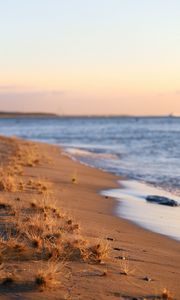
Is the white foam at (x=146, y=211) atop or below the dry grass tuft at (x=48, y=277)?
below

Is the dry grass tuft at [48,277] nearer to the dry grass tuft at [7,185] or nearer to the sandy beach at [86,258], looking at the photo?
the sandy beach at [86,258]

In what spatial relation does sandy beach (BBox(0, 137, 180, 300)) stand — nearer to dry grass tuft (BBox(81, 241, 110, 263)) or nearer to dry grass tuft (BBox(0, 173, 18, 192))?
dry grass tuft (BBox(81, 241, 110, 263))

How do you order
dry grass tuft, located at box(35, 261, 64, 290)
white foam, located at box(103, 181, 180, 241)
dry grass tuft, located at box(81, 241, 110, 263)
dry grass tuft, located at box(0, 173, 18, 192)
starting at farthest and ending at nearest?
1. dry grass tuft, located at box(0, 173, 18, 192)
2. white foam, located at box(103, 181, 180, 241)
3. dry grass tuft, located at box(81, 241, 110, 263)
4. dry grass tuft, located at box(35, 261, 64, 290)

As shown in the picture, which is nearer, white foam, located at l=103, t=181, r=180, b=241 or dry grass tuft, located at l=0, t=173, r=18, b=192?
white foam, located at l=103, t=181, r=180, b=241

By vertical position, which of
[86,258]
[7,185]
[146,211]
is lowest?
[146,211]

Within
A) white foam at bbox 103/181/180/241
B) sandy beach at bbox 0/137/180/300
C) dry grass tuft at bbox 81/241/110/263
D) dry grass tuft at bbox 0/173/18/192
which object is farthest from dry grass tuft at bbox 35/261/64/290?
dry grass tuft at bbox 0/173/18/192

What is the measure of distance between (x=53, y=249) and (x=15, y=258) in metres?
0.55

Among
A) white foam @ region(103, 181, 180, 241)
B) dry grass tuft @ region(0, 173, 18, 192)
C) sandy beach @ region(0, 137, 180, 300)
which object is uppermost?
dry grass tuft @ region(0, 173, 18, 192)

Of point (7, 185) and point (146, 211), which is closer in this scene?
point (146, 211)

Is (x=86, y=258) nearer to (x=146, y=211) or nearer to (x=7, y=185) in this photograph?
(x=146, y=211)

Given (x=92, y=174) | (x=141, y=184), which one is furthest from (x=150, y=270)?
(x=92, y=174)

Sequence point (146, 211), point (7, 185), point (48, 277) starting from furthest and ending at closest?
point (7, 185) → point (146, 211) → point (48, 277)

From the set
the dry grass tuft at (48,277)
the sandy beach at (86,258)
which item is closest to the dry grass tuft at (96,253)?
the sandy beach at (86,258)

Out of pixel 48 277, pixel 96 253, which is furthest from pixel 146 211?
pixel 48 277
